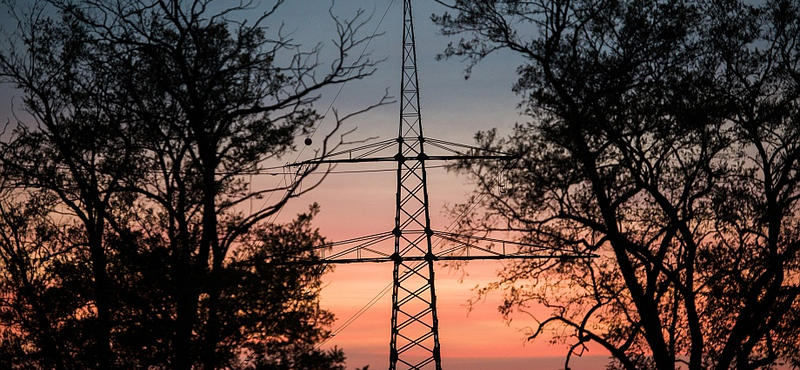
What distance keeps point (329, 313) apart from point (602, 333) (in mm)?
8901

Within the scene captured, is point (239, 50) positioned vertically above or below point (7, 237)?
above

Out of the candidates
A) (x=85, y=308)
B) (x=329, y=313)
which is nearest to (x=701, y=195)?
(x=329, y=313)

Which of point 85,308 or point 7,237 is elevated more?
point 7,237

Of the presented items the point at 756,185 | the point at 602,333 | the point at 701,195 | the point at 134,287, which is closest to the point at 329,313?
the point at 134,287

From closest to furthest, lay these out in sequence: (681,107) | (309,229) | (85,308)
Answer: (309,229), (85,308), (681,107)

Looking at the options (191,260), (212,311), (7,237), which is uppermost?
(7,237)

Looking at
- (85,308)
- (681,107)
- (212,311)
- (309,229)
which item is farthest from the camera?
(681,107)

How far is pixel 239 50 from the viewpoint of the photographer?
82.1ft

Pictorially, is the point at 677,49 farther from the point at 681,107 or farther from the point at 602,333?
the point at 602,333

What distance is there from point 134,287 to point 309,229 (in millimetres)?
4652

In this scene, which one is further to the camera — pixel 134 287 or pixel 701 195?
pixel 701 195

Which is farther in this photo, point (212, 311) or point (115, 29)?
point (115, 29)

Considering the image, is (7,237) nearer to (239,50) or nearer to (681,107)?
(239,50)

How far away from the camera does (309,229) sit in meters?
22.2
